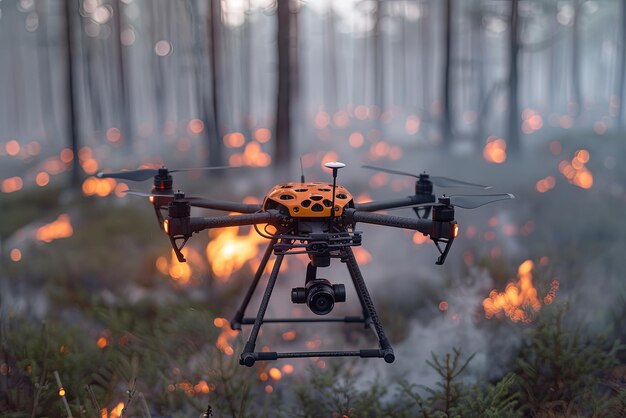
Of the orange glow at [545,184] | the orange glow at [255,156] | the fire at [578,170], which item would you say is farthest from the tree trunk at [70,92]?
the fire at [578,170]

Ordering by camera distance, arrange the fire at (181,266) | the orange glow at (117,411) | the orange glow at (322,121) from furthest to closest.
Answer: the orange glow at (322,121)
the fire at (181,266)
the orange glow at (117,411)

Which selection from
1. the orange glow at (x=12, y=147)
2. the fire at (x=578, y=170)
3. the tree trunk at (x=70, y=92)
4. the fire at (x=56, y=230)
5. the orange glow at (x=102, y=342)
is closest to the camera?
the orange glow at (x=102, y=342)

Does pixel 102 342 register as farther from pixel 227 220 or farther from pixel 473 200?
pixel 473 200

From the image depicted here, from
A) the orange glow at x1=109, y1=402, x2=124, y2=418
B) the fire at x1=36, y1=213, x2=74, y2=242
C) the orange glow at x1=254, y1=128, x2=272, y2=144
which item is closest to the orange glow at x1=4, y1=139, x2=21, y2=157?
the orange glow at x1=254, y1=128, x2=272, y2=144

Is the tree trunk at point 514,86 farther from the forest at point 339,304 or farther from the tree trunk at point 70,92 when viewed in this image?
the tree trunk at point 70,92

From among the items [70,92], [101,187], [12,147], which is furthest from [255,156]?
[12,147]

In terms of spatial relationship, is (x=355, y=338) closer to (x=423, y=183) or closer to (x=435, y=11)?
(x=423, y=183)
